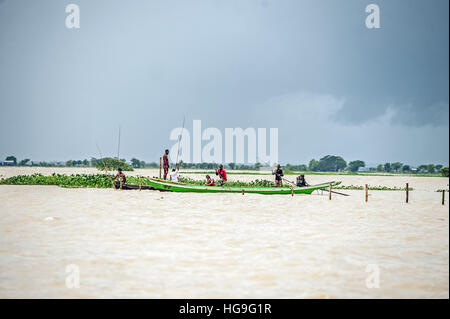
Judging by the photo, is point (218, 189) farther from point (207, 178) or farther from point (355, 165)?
point (355, 165)

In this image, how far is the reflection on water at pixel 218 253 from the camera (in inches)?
239

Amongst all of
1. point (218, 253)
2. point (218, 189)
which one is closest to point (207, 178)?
point (218, 189)

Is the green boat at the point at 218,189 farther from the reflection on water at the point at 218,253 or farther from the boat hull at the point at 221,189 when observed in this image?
the reflection on water at the point at 218,253

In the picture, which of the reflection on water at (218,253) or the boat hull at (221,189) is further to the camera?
the boat hull at (221,189)

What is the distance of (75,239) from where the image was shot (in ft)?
30.7

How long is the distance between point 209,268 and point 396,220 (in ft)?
30.5

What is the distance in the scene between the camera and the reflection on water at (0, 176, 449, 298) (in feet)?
19.9

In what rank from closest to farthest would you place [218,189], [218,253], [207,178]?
[218,253] → [218,189] → [207,178]

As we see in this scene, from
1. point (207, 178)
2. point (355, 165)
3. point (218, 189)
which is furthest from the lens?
point (355, 165)

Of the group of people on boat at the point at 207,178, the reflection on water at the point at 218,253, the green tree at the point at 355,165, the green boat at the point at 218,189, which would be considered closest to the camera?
the reflection on water at the point at 218,253

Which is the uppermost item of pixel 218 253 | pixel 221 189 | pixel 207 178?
pixel 207 178

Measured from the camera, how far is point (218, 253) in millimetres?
8141

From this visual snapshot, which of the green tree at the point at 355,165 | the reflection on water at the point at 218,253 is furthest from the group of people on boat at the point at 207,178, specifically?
the green tree at the point at 355,165
